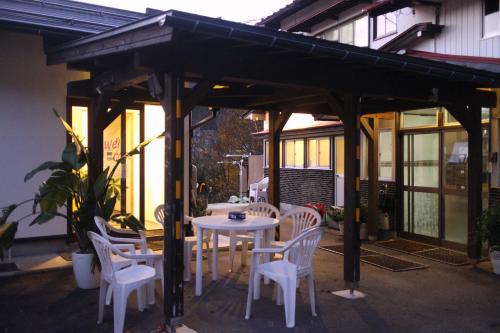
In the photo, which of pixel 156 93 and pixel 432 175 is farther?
pixel 432 175

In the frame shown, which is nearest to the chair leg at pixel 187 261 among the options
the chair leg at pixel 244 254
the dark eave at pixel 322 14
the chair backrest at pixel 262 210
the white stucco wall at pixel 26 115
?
the chair leg at pixel 244 254

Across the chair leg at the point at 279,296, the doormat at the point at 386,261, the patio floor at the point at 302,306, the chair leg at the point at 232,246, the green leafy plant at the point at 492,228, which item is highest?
the green leafy plant at the point at 492,228

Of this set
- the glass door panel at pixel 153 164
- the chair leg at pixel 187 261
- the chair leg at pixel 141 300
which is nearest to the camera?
the chair leg at pixel 141 300

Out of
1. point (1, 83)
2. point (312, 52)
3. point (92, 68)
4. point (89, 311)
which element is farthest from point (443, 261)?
point (1, 83)

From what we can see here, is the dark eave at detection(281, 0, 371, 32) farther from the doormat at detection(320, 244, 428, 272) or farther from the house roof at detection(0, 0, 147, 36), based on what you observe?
the doormat at detection(320, 244, 428, 272)

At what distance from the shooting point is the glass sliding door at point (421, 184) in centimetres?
884

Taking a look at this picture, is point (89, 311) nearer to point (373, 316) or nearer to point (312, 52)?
point (373, 316)

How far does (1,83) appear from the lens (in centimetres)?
703

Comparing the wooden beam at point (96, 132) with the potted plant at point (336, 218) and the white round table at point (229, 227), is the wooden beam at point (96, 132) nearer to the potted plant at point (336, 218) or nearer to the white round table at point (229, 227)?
the white round table at point (229, 227)

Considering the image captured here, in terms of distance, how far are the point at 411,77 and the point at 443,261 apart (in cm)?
307

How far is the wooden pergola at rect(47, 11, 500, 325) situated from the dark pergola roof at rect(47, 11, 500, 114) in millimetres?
11

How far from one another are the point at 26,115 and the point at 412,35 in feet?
22.4

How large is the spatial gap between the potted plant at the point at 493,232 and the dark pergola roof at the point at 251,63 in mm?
1643

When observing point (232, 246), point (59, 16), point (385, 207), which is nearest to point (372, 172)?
point (385, 207)
